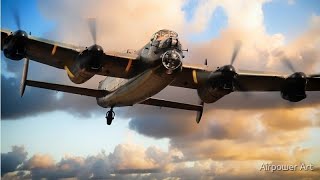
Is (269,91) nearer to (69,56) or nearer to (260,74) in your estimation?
(260,74)

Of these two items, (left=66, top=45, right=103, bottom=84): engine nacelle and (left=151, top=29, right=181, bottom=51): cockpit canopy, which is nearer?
(left=66, top=45, right=103, bottom=84): engine nacelle

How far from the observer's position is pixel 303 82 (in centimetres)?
2289

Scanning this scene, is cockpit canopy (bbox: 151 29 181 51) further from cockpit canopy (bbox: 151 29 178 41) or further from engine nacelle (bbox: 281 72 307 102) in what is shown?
engine nacelle (bbox: 281 72 307 102)

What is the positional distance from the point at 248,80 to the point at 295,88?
11.0 ft

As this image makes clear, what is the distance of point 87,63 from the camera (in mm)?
20703

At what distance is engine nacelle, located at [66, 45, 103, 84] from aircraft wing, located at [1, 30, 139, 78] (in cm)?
70

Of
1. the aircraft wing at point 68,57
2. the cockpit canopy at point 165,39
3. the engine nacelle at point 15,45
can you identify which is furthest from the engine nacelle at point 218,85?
the engine nacelle at point 15,45

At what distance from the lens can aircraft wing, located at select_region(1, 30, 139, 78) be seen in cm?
2244

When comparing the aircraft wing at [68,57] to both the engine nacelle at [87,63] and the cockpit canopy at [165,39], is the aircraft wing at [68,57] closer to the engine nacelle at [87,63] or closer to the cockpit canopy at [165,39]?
the engine nacelle at [87,63]

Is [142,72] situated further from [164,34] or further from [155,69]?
A: [164,34]

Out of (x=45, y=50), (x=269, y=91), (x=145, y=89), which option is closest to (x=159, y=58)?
(x=145, y=89)

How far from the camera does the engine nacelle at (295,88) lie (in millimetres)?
22773

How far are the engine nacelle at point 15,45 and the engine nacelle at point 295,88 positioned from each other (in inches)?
571

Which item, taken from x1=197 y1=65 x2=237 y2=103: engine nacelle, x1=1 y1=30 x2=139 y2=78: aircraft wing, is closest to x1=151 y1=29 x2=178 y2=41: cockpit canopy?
x1=1 y1=30 x2=139 y2=78: aircraft wing
